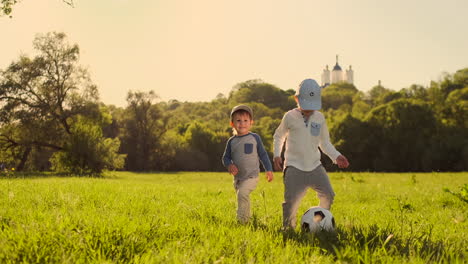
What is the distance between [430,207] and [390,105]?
60954mm

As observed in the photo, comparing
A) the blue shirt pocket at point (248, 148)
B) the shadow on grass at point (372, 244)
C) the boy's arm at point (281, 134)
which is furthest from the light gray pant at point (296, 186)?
the blue shirt pocket at point (248, 148)

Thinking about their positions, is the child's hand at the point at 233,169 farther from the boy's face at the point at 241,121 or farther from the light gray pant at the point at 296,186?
the light gray pant at the point at 296,186

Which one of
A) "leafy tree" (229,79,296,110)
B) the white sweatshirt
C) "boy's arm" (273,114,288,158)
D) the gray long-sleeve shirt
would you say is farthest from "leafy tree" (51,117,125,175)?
"leafy tree" (229,79,296,110)

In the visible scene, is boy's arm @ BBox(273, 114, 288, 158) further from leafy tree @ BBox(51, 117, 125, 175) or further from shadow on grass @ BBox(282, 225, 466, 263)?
leafy tree @ BBox(51, 117, 125, 175)

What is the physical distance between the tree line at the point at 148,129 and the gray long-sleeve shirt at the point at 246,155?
109 ft

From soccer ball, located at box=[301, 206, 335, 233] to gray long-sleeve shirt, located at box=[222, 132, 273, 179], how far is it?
3.93ft

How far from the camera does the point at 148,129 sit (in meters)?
64.8

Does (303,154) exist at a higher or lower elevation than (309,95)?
lower

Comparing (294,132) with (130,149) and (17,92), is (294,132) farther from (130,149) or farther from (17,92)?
(130,149)

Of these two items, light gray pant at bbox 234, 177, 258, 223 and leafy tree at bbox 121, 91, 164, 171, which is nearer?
light gray pant at bbox 234, 177, 258, 223

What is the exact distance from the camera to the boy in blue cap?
5.83 meters

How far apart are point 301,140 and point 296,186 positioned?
70cm

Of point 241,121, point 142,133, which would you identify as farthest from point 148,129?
point 241,121

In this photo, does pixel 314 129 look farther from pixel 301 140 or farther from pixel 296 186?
pixel 296 186
